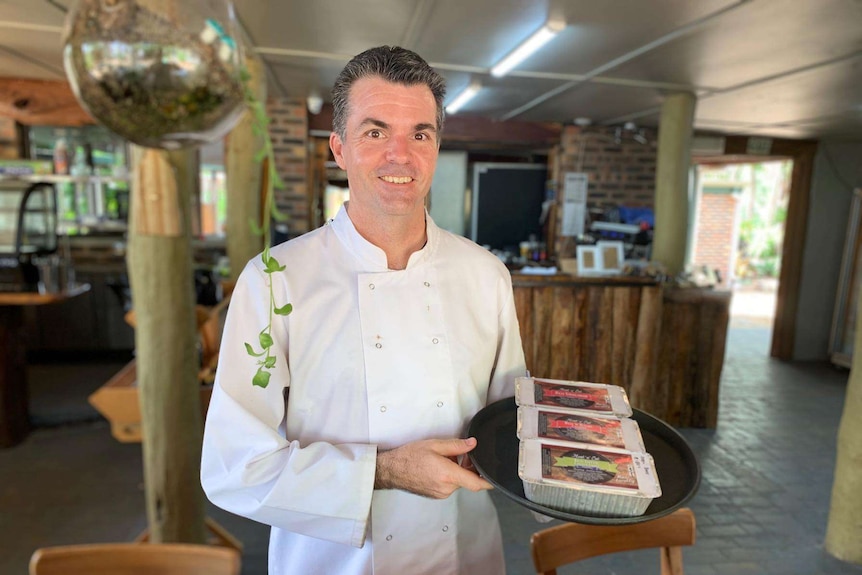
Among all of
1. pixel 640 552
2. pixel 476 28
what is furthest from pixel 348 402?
pixel 476 28

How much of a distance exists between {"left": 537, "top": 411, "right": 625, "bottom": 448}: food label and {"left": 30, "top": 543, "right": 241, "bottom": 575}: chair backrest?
76 centimetres

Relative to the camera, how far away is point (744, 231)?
12.9 meters

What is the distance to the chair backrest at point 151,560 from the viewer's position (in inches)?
46.1

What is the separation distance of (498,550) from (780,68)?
376 cm

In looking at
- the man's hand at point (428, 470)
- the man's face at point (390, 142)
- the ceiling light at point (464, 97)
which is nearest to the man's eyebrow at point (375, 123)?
the man's face at point (390, 142)

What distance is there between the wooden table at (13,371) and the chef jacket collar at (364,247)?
3300 millimetres

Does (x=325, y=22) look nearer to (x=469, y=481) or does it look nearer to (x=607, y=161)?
(x=469, y=481)

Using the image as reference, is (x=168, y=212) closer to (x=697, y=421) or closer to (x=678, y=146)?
(x=678, y=146)

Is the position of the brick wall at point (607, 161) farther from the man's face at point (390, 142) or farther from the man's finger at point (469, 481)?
the man's finger at point (469, 481)

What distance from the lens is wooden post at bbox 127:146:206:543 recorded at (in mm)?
1941

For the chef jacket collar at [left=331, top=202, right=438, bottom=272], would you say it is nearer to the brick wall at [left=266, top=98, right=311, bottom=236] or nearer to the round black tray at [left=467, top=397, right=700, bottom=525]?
the round black tray at [left=467, top=397, right=700, bottom=525]

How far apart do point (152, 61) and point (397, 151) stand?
46 centimetres

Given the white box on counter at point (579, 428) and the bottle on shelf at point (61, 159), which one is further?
the bottle on shelf at point (61, 159)

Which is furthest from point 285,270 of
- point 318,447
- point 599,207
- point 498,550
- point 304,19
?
point 599,207
